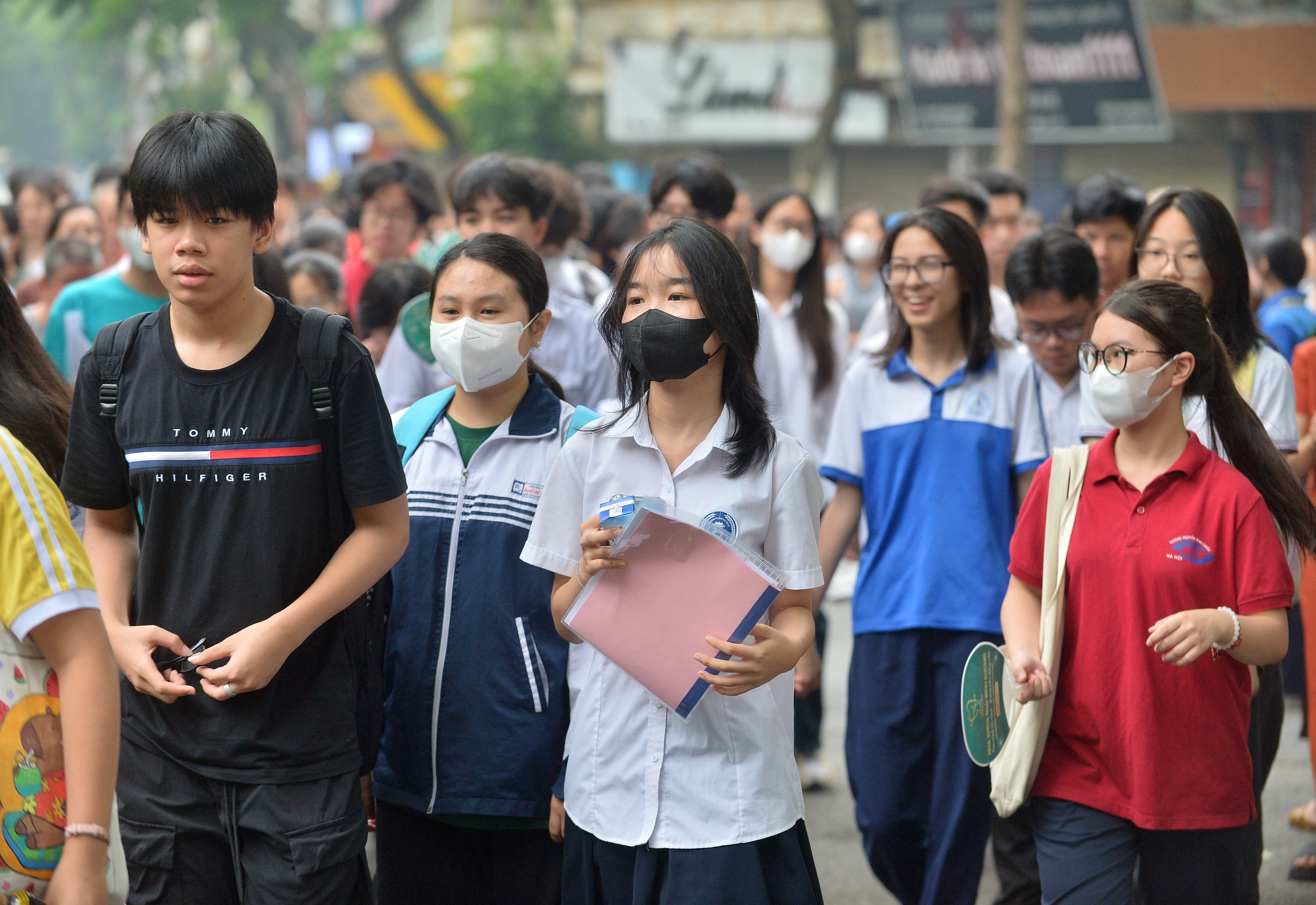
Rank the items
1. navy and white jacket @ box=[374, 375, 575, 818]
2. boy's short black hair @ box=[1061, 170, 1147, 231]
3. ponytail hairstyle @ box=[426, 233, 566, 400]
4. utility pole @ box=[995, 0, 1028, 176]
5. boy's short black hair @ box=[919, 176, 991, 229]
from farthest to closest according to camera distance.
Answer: utility pole @ box=[995, 0, 1028, 176] < boy's short black hair @ box=[919, 176, 991, 229] < boy's short black hair @ box=[1061, 170, 1147, 231] < ponytail hairstyle @ box=[426, 233, 566, 400] < navy and white jacket @ box=[374, 375, 575, 818]

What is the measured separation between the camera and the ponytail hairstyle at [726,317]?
9.05 ft

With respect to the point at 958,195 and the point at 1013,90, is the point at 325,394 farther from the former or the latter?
the point at 1013,90

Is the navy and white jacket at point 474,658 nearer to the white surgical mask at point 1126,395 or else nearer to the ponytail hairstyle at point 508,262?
the ponytail hairstyle at point 508,262

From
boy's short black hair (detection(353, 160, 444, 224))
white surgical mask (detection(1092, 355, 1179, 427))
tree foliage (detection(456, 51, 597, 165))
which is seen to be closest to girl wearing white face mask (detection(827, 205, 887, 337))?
boy's short black hair (detection(353, 160, 444, 224))

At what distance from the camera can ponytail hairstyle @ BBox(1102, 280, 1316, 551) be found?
10.2 ft

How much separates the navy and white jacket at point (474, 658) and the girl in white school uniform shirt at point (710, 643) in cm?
23

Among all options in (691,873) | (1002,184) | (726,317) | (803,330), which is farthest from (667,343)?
(1002,184)

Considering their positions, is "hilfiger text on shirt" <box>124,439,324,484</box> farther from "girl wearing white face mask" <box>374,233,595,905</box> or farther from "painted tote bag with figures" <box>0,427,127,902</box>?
"girl wearing white face mask" <box>374,233,595,905</box>

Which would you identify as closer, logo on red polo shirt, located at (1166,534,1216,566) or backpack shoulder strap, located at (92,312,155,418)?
backpack shoulder strap, located at (92,312,155,418)

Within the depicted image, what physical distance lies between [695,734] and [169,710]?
99 centimetres

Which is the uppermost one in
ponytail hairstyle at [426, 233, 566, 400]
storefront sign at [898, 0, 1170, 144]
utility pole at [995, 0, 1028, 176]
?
storefront sign at [898, 0, 1170, 144]

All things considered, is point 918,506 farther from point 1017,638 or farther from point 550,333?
point 550,333

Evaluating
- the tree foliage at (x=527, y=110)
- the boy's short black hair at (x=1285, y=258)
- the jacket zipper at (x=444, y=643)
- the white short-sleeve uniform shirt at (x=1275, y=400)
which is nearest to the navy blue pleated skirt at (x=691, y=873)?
the jacket zipper at (x=444, y=643)

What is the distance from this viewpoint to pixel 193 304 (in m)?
2.52
